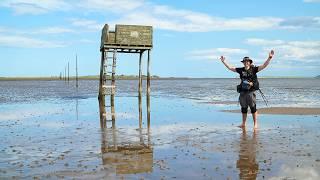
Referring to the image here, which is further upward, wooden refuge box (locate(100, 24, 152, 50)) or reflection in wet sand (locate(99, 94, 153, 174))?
wooden refuge box (locate(100, 24, 152, 50))

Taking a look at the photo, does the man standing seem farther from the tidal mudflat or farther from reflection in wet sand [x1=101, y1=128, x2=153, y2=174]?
reflection in wet sand [x1=101, y1=128, x2=153, y2=174]

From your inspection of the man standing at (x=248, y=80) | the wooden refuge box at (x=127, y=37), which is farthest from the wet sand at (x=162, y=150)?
the wooden refuge box at (x=127, y=37)

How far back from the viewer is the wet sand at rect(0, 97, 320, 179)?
7865 mm

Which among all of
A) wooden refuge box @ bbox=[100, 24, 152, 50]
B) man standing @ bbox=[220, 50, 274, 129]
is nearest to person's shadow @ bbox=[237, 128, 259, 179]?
man standing @ bbox=[220, 50, 274, 129]

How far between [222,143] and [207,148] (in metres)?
0.86

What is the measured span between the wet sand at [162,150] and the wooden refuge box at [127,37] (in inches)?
395

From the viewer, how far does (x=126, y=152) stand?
10062mm

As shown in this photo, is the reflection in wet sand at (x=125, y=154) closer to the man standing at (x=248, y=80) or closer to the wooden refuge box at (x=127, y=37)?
the man standing at (x=248, y=80)

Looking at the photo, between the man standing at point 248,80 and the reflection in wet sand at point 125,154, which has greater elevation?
the man standing at point 248,80

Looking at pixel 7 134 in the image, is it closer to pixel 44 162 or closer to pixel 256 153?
pixel 44 162

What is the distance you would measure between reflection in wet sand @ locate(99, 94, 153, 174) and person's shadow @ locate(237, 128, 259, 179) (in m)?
1.74

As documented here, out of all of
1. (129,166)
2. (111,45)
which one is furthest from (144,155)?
(111,45)

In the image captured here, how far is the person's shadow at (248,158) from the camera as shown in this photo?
25.2 ft

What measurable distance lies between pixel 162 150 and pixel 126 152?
0.85 metres
